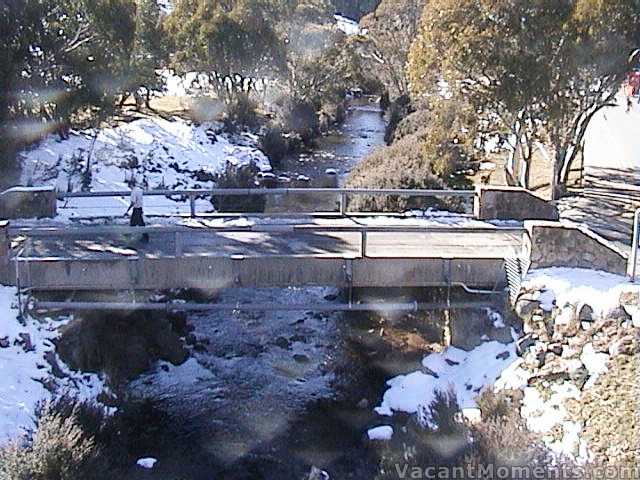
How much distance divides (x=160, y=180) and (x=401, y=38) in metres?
22.7

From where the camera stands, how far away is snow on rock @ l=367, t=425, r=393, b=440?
1070 centimetres

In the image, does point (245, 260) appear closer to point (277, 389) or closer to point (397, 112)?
point (277, 389)

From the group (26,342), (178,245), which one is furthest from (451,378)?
(26,342)

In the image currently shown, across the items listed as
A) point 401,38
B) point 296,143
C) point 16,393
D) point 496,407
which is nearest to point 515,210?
point 496,407

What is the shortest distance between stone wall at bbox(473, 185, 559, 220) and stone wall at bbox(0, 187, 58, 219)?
856 centimetres

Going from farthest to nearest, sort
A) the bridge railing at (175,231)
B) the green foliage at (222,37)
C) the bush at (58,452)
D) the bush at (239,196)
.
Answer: the green foliage at (222,37) < the bush at (239,196) < the bridge railing at (175,231) < the bush at (58,452)

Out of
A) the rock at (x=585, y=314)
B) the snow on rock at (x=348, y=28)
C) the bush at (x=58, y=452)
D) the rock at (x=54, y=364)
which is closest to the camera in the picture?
A: the bush at (x=58, y=452)

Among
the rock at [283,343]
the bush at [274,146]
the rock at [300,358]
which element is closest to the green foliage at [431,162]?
the rock at [283,343]

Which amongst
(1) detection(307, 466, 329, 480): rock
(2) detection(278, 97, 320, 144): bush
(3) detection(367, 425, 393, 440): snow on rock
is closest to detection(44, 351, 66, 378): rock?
(1) detection(307, 466, 329, 480): rock

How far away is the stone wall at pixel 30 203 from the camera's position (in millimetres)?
14594

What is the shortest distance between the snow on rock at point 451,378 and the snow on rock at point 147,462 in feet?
11.4

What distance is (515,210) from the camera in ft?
48.5

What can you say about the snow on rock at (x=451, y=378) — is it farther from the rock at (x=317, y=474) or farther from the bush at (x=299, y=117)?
the bush at (x=299, y=117)

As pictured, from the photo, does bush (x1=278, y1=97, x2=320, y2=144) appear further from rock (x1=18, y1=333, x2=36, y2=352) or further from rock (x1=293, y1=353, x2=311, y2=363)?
rock (x1=18, y1=333, x2=36, y2=352)
